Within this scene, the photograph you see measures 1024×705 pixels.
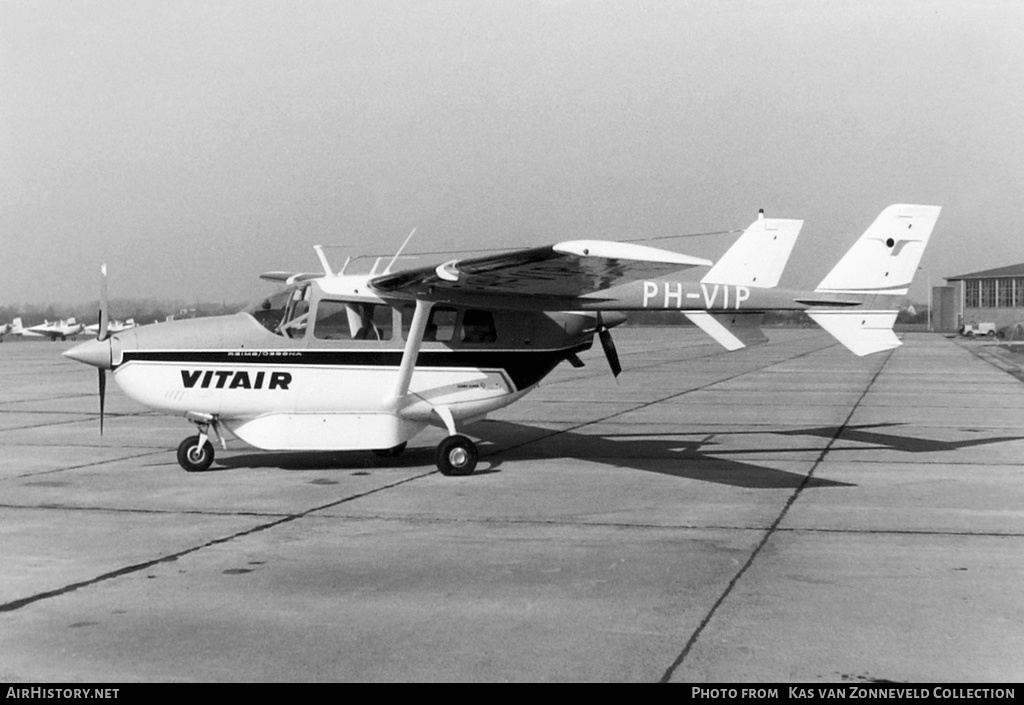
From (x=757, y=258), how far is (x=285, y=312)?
228 inches

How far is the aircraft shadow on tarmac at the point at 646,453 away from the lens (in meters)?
11.8

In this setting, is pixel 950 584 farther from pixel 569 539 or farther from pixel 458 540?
pixel 458 540

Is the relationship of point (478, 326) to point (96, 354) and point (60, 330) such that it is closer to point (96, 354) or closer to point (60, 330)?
point (96, 354)

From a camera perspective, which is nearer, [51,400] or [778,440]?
[778,440]

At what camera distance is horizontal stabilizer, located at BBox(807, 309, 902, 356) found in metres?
13.4

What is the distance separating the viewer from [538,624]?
5879 millimetres

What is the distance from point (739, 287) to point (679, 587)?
6903mm

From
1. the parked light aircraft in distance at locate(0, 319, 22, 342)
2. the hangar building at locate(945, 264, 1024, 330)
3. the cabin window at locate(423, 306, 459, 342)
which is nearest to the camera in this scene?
the cabin window at locate(423, 306, 459, 342)

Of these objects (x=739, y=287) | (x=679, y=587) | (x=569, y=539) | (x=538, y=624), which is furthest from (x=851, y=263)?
(x=538, y=624)

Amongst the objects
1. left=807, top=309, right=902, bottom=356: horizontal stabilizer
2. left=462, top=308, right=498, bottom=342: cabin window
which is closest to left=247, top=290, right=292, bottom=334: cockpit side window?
left=462, top=308, right=498, bottom=342: cabin window

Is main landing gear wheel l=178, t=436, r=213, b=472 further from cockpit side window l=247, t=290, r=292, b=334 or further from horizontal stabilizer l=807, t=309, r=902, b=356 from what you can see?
horizontal stabilizer l=807, t=309, r=902, b=356

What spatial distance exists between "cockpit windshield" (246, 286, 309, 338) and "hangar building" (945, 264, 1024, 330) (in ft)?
306

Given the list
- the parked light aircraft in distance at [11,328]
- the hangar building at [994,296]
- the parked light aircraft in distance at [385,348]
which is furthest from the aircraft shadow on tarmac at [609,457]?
the hangar building at [994,296]

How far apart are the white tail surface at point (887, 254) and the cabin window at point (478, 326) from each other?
4350mm
